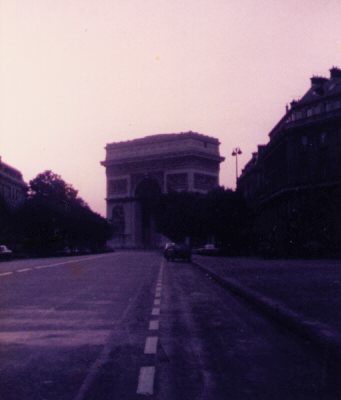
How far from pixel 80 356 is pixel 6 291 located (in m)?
11.5

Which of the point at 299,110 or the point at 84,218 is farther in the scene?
the point at 84,218

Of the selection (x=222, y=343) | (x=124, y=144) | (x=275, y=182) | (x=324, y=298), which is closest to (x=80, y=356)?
(x=222, y=343)

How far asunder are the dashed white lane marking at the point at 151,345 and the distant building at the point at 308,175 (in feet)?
144

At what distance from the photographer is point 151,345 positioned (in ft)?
29.9

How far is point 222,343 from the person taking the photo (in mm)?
9297

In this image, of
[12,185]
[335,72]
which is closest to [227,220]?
[335,72]

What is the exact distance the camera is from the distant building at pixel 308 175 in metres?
53.9

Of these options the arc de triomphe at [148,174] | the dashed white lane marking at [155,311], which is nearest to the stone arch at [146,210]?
the arc de triomphe at [148,174]

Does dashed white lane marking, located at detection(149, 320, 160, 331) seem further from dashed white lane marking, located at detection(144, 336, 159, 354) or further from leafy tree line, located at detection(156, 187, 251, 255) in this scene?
leafy tree line, located at detection(156, 187, 251, 255)

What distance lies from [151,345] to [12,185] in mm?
129109

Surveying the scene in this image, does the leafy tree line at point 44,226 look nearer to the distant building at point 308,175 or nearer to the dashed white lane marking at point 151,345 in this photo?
the distant building at point 308,175

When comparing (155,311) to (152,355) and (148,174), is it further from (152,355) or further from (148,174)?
(148,174)

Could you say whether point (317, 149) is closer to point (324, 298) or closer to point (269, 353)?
point (324, 298)

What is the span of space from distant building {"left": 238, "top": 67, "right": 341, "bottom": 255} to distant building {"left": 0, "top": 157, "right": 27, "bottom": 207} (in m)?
57.4
